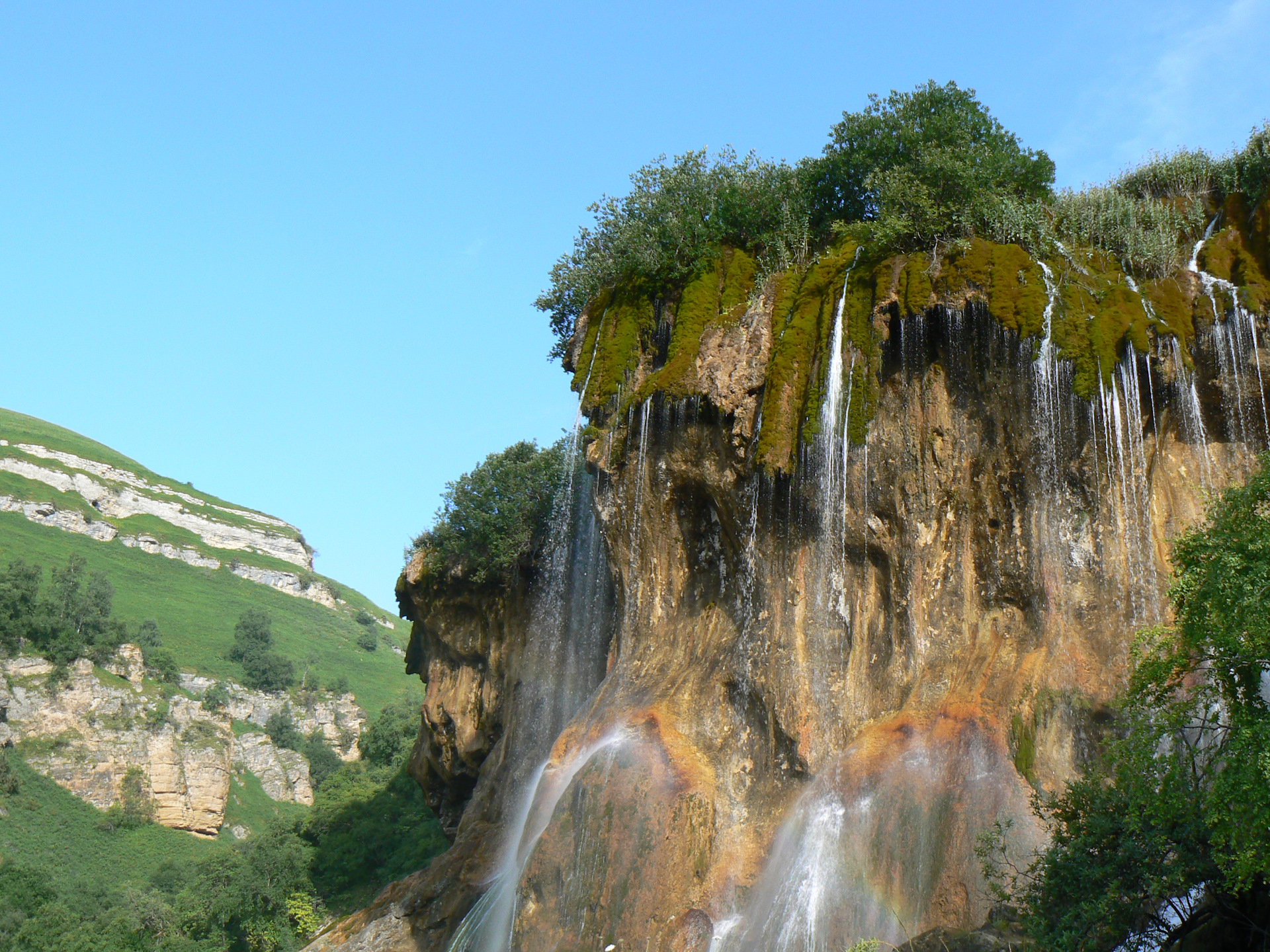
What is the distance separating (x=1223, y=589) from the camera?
43.3ft

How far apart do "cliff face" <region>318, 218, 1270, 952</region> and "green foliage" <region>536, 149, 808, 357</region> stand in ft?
9.19

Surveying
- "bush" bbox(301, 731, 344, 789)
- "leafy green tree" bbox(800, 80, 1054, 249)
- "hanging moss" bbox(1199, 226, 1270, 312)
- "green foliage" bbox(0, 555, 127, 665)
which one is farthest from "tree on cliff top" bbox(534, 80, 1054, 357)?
"bush" bbox(301, 731, 344, 789)

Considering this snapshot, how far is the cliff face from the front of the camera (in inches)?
816

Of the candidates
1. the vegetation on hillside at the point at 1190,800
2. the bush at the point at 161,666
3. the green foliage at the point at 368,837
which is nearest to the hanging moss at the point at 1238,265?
the vegetation on hillside at the point at 1190,800

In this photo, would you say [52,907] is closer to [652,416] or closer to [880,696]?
[652,416]

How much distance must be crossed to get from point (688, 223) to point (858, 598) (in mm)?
12836

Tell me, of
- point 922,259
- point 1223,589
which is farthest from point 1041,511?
point 1223,589

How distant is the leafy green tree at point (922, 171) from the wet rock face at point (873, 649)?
13.2ft

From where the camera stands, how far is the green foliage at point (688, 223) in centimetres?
3072

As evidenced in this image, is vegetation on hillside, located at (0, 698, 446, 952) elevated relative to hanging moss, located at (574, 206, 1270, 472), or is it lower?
lower

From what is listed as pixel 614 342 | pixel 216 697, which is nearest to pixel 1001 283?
pixel 614 342

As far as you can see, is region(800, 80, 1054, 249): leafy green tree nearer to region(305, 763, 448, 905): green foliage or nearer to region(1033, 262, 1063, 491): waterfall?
region(1033, 262, 1063, 491): waterfall

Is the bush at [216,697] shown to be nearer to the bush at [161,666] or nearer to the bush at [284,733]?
the bush at [161,666]

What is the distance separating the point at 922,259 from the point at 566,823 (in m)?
15.8
